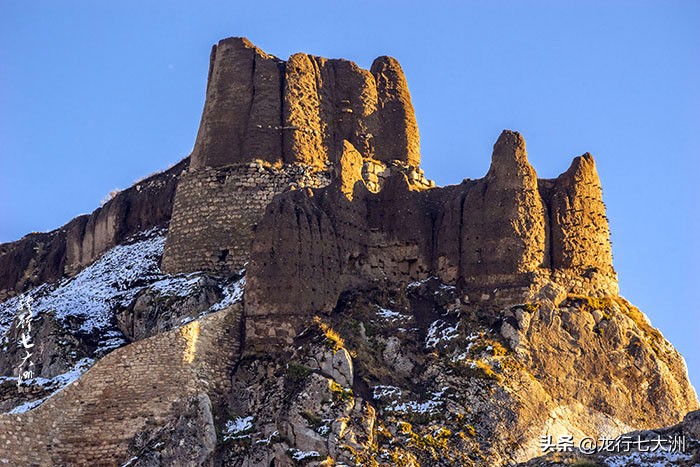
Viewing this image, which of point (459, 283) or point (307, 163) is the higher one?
point (307, 163)

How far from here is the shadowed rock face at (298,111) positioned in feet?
207

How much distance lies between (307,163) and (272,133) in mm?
1887

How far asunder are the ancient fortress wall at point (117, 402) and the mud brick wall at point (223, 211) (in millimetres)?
7948

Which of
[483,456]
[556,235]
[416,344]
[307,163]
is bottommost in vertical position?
[483,456]

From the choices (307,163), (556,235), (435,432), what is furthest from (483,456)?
(307,163)

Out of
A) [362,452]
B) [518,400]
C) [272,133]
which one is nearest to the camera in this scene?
[362,452]

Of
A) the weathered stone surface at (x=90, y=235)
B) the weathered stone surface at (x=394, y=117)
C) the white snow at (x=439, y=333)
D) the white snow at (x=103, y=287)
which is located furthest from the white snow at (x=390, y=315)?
the weathered stone surface at (x=90, y=235)

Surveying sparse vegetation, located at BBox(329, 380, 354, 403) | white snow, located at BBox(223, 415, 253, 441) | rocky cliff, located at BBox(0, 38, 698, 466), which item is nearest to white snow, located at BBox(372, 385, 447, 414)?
rocky cliff, located at BBox(0, 38, 698, 466)

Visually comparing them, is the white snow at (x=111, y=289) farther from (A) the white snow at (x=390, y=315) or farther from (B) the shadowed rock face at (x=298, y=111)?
(A) the white snow at (x=390, y=315)

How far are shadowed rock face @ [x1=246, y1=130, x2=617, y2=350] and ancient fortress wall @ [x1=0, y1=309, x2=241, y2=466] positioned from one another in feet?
8.02

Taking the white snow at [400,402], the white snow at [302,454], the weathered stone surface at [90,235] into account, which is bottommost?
the white snow at [302,454]

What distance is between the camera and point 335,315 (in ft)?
180

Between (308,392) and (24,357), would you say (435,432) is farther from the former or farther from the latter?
(24,357)

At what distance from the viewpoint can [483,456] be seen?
50219 millimetres
